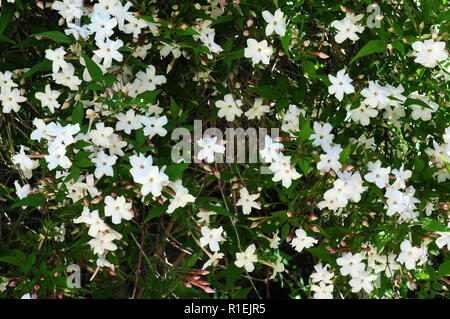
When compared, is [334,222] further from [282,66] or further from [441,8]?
[441,8]

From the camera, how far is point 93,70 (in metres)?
1.30

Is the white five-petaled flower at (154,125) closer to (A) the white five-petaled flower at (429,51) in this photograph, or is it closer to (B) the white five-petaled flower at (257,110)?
(B) the white five-petaled flower at (257,110)

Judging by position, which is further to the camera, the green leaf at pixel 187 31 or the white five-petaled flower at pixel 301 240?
the white five-petaled flower at pixel 301 240

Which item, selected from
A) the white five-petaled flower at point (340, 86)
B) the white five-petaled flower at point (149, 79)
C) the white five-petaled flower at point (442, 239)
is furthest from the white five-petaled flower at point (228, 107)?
the white five-petaled flower at point (442, 239)

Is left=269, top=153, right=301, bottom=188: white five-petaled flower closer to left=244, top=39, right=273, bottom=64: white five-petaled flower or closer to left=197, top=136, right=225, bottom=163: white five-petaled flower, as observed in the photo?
left=197, top=136, right=225, bottom=163: white five-petaled flower

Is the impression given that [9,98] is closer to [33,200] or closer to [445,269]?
[33,200]

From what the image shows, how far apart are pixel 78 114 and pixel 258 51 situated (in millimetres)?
487

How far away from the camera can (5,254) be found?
1662 mm

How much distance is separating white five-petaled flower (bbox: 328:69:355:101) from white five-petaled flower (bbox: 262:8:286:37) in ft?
0.56

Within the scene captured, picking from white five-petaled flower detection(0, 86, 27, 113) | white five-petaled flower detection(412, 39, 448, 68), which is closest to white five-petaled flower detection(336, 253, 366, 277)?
white five-petaled flower detection(412, 39, 448, 68)

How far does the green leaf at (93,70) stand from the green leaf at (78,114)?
8 cm

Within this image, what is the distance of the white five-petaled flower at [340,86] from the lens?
55.5 inches

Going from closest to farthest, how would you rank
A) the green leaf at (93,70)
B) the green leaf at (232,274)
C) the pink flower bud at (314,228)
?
the green leaf at (93,70) < the pink flower bud at (314,228) < the green leaf at (232,274)
